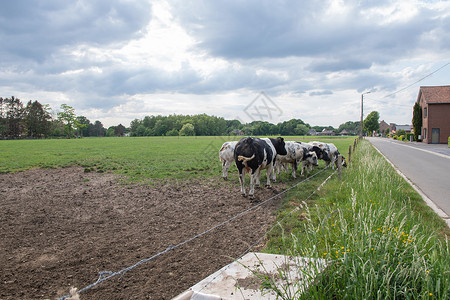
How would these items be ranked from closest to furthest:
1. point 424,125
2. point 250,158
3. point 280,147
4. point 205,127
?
1. point 250,158
2. point 280,147
3. point 424,125
4. point 205,127

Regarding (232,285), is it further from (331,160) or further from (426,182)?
(331,160)

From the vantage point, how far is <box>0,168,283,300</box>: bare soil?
4262mm

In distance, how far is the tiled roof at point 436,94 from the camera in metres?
45.5

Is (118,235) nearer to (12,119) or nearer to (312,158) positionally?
(312,158)

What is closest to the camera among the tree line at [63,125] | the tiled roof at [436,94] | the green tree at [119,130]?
the tiled roof at [436,94]

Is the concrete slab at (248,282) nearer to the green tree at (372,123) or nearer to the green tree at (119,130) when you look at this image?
the green tree at (372,123)

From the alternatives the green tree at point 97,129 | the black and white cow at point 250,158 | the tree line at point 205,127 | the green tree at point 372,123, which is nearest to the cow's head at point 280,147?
the black and white cow at point 250,158

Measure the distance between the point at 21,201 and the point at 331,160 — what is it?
13847mm

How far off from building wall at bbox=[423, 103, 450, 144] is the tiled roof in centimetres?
80

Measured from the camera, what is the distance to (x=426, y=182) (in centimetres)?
1126

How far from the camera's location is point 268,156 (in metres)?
10.5

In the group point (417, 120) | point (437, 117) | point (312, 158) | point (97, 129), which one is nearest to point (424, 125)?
point (417, 120)

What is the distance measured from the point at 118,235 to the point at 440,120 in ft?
172

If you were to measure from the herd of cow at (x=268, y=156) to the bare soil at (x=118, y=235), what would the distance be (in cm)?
90
